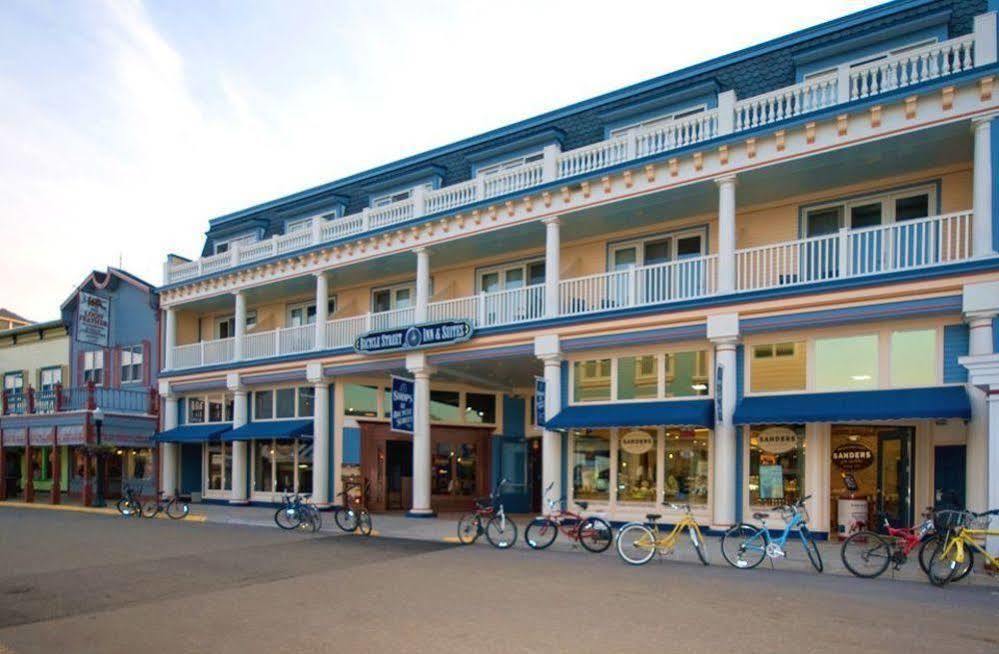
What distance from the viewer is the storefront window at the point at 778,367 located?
15164 mm

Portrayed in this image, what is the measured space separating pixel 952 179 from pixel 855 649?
11.1 meters

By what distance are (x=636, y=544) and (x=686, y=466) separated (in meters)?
4.80

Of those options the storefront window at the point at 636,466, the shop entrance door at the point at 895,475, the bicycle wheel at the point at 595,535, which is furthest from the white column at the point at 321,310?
the shop entrance door at the point at 895,475

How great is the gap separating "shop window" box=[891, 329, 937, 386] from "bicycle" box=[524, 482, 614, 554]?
5.84 m

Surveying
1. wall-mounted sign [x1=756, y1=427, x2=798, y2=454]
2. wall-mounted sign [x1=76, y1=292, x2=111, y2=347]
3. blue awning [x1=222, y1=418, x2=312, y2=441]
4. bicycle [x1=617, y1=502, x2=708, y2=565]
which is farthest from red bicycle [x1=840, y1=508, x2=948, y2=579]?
wall-mounted sign [x1=76, y1=292, x2=111, y2=347]

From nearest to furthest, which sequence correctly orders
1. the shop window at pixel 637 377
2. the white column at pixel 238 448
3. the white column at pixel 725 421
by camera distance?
the white column at pixel 725 421 < the shop window at pixel 637 377 < the white column at pixel 238 448

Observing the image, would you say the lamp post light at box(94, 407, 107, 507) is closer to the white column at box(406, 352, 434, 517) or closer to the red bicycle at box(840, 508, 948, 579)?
the white column at box(406, 352, 434, 517)

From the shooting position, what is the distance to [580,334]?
57.3ft

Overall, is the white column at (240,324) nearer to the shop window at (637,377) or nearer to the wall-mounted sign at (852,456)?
the shop window at (637,377)

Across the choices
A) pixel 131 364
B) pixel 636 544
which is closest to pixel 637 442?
pixel 636 544

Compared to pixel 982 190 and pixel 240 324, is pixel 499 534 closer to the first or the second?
pixel 982 190

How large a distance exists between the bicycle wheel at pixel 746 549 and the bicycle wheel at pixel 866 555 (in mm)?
1192

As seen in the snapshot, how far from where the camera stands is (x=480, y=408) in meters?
23.9

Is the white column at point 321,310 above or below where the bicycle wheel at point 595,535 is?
above
